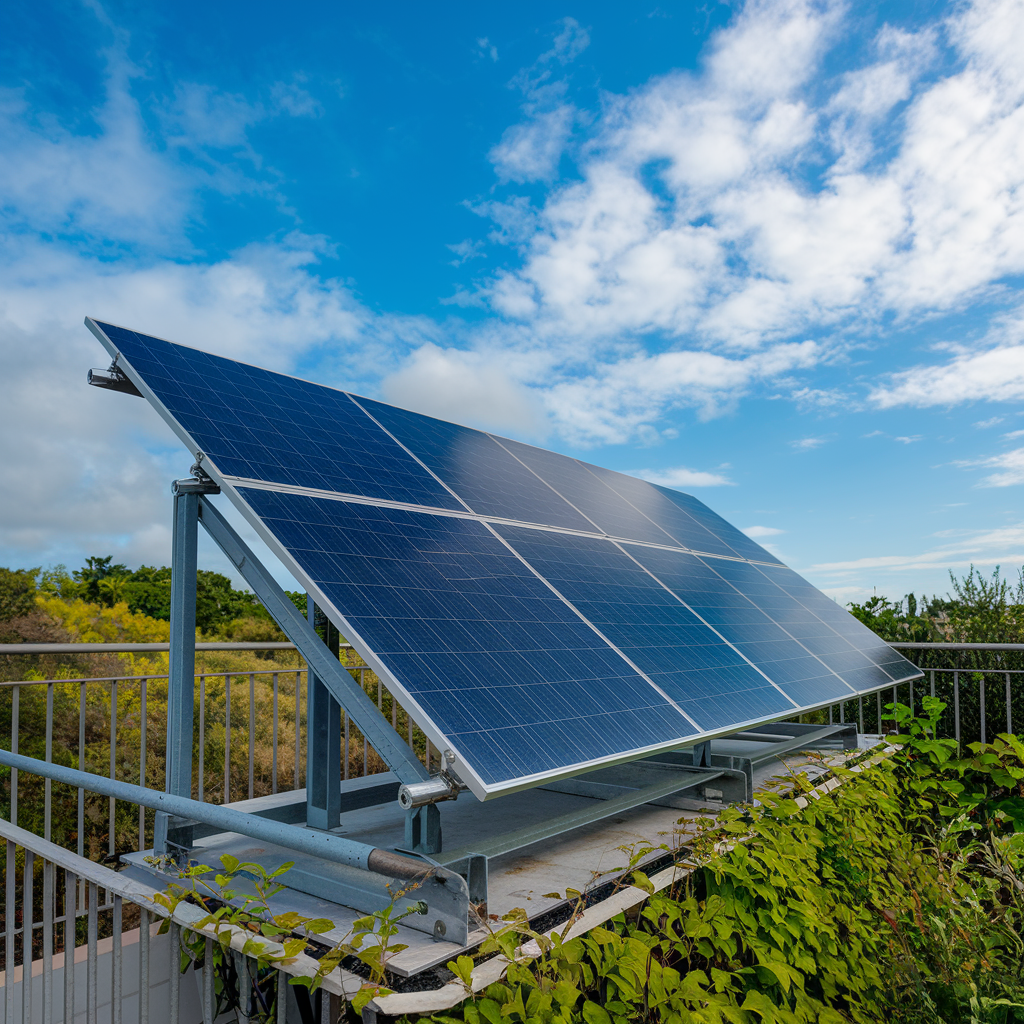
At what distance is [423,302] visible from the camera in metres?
13.5

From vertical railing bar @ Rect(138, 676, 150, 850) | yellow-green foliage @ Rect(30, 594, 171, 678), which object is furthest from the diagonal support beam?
yellow-green foliage @ Rect(30, 594, 171, 678)

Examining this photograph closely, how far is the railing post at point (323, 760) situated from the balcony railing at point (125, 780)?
71 cm

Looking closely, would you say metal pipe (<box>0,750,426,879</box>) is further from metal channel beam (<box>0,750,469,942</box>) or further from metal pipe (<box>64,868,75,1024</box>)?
metal pipe (<box>64,868,75,1024</box>)

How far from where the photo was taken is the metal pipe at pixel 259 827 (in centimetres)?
221

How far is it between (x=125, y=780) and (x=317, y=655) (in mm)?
9301

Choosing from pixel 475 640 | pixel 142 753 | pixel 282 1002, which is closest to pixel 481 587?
pixel 475 640

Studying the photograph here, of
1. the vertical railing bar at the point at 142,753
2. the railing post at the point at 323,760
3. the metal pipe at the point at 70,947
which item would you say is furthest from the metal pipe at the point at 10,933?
the railing post at the point at 323,760

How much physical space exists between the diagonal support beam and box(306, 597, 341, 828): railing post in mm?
440

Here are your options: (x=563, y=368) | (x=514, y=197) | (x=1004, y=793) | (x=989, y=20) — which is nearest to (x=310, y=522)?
(x=1004, y=793)

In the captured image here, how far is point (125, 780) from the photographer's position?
10.1 m

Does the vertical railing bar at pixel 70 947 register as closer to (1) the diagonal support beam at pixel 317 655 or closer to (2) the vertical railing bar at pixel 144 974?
(2) the vertical railing bar at pixel 144 974

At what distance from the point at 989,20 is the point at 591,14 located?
14.4ft

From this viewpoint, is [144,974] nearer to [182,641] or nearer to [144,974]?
[144,974]

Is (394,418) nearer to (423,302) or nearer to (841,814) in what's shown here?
(841,814)
